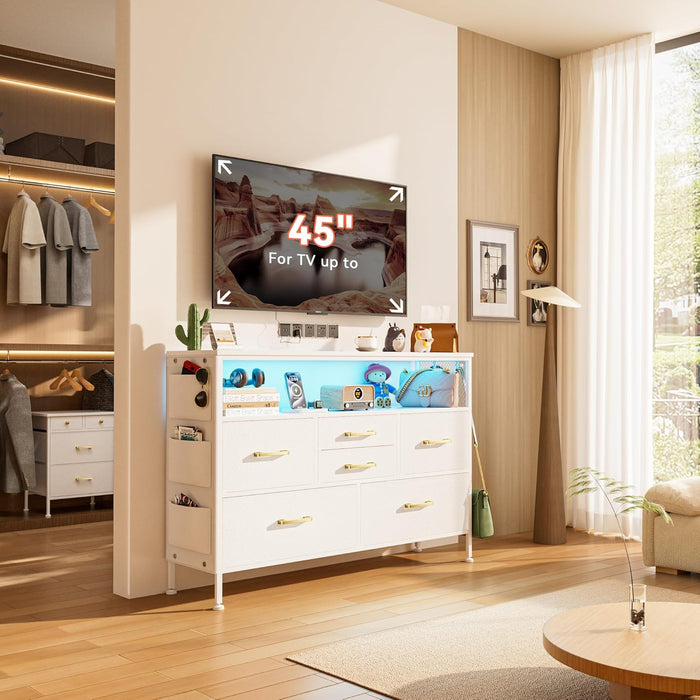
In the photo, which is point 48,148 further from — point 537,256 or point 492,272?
point 537,256

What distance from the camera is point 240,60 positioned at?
4.23 m

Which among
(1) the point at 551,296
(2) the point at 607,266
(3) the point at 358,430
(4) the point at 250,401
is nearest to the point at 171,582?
(4) the point at 250,401

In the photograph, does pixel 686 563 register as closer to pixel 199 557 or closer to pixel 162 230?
pixel 199 557

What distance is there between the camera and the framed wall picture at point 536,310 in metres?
5.61

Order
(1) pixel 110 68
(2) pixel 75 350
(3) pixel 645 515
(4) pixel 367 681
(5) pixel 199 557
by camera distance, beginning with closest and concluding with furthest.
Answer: (4) pixel 367 681, (5) pixel 199 557, (3) pixel 645 515, (2) pixel 75 350, (1) pixel 110 68

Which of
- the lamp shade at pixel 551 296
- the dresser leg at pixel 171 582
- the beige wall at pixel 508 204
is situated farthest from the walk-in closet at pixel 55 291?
the lamp shade at pixel 551 296

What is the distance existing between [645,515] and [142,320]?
102 inches

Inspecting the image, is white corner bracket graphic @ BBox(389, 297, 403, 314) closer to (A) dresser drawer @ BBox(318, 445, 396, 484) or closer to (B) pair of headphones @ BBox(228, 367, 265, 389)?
(A) dresser drawer @ BBox(318, 445, 396, 484)

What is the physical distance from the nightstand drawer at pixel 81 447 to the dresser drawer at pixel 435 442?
272cm

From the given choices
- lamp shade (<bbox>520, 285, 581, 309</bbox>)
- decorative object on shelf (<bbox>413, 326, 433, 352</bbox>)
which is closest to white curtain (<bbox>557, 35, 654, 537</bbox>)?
lamp shade (<bbox>520, 285, 581, 309</bbox>)

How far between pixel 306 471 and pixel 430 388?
90 cm

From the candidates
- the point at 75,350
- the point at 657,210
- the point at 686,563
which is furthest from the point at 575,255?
the point at 75,350

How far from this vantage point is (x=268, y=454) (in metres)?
3.83

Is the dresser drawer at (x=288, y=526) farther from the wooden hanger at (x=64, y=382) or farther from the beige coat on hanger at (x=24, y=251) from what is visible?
the wooden hanger at (x=64, y=382)
